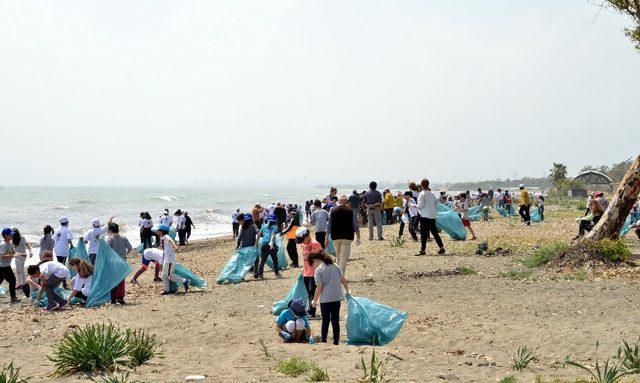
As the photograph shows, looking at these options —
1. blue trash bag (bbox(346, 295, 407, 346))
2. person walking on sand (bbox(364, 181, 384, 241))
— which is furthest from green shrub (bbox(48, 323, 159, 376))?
person walking on sand (bbox(364, 181, 384, 241))


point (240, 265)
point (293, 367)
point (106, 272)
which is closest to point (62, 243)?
point (106, 272)

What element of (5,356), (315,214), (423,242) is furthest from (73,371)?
(423,242)

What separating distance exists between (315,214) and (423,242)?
150 inches

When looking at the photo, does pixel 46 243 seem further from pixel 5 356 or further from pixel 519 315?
pixel 519 315

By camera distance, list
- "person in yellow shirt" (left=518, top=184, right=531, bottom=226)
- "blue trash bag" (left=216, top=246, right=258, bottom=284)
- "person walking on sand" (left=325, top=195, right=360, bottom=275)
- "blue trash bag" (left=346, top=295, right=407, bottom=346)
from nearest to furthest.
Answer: "blue trash bag" (left=346, top=295, right=407, bottom=346) < "person walking on sand" (left=325, top=195, right=360, bottom=275) < "blue trash bag" (left=216, top=246, right=258, bottom=284) < "person in yellow shirt" (left=518, top=184, right=531, bottom=226)

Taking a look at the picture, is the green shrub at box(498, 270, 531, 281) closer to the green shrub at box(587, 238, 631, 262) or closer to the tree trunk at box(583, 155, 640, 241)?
the green shrub at box(587, 238, 631, 262)

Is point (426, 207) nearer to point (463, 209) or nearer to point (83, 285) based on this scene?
point (463, 209)

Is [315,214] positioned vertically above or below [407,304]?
above

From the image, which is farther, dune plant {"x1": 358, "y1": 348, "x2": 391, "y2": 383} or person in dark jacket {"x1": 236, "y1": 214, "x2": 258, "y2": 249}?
person in dark jacket {"x1": 236, "y1": 214, "x2": 258, "y2": 249}

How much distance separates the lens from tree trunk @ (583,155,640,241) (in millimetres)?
14086

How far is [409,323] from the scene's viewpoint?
31.8 feet

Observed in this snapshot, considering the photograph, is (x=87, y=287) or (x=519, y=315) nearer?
(x=519, y=315)

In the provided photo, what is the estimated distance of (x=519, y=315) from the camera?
9766mm

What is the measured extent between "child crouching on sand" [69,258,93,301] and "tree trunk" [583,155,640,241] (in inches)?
402
